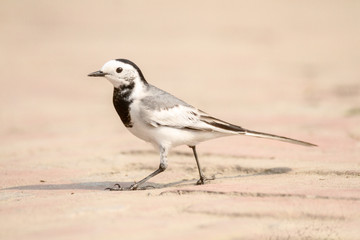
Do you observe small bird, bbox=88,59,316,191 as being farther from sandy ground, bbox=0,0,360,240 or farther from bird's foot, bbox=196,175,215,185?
sandy ground, bbox=0,0,360,240

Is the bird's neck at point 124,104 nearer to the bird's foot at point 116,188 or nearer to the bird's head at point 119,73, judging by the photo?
the bird's head at point 119,73

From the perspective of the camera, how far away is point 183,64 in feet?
47.0

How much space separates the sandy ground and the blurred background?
40 millimetres

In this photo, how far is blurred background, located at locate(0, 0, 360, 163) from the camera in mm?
8289

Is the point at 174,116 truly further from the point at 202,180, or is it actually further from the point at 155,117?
the point at 202,180

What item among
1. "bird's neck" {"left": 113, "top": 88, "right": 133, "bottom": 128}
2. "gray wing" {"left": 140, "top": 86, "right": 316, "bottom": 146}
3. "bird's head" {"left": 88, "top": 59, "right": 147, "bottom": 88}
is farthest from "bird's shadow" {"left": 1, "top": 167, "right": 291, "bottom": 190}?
"bird's head" {"left": 88, "top": 59, "right": 147, "bottom": 88}

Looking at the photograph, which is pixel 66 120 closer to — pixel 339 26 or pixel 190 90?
pixel 190 90

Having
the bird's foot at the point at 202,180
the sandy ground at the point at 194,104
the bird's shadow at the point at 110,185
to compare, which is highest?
the sandy ground at the point at 194,104

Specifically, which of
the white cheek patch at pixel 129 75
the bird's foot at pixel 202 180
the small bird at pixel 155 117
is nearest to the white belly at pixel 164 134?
the small bird at pixel 155 117

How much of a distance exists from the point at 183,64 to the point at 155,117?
913 cm

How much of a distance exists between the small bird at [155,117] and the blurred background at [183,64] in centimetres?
134

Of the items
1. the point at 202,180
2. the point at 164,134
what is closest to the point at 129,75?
the point at 164,134

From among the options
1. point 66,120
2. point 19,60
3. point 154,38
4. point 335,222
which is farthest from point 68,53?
point 335,222

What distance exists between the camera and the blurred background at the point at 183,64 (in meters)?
8.29
